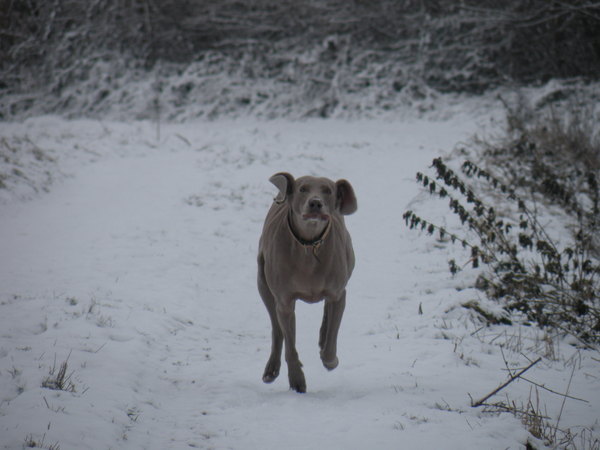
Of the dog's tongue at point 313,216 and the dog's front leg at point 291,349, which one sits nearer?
Answer: the dog's tongue at point 313,216

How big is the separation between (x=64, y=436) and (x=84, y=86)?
19.2 metres

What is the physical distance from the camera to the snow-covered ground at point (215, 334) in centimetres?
294

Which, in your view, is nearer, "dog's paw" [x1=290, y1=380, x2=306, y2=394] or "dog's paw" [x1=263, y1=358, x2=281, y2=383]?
"dog's paw" [x1=290, y1=380, x2=306, y2=394]

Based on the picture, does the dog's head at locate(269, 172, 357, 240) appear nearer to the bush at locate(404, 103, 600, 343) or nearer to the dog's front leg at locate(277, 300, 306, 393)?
the dog's front leg at locate(277, 300, 306, 393)

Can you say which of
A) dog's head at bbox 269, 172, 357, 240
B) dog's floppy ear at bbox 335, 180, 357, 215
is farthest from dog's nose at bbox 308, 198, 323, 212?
dog's floppy ear at bbox 335, 180, 357, 215

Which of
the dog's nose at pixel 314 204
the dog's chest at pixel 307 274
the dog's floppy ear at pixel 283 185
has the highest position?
the dog's floppy ear at pixel 283 185

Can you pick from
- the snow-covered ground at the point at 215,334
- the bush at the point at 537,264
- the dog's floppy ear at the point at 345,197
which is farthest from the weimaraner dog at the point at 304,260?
the bush at the point at 537,264

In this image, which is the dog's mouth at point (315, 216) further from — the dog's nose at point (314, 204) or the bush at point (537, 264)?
the bush at point (537, 264)

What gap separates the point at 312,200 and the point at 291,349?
1075 millimetres

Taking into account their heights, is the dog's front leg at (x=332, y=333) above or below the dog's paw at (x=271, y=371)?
above

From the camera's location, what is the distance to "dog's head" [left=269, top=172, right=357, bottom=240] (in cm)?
339

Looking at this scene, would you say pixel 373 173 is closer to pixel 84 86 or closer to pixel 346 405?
pixel 346 405

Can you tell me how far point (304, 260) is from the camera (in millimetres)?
3564

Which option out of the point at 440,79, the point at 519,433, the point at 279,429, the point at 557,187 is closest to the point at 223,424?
the point at 279,429
